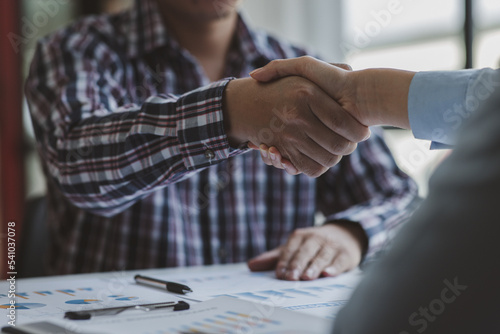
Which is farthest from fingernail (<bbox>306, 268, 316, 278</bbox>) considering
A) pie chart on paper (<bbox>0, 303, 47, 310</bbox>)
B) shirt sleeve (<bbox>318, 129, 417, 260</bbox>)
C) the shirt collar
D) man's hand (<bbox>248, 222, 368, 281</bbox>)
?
the shirt collar

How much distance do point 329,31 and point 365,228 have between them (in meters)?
1.10

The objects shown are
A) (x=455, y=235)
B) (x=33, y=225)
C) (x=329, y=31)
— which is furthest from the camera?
(x=329, y=31)

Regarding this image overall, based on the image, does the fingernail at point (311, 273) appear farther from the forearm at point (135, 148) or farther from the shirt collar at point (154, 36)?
the shirt collar at point (154, 36)

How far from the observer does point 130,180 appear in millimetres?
879

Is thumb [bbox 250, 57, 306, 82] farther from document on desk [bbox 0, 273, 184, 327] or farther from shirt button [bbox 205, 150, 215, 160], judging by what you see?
document on desk [bbox 0, 273, 184, 327]

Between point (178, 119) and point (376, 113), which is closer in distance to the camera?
point (376, 113)

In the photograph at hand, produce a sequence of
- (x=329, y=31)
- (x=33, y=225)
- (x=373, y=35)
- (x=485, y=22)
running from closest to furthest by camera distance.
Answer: (x=33, y=225)
(x=485, y=22)
(x=373, y=35)
(x=329, y=31)

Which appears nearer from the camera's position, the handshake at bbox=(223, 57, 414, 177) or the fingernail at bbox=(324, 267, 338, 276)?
the handshake at bbox=(223, 57, 414, 177)

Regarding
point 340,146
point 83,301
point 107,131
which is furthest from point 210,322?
point 107,131

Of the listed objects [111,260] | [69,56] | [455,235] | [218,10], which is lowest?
[111,260]

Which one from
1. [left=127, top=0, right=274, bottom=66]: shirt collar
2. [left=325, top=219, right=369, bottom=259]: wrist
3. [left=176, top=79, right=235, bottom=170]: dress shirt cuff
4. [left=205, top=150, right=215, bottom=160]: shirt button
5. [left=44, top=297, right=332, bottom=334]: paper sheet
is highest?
[left=127, top=0, right=274, bottom=66]: shirt collar

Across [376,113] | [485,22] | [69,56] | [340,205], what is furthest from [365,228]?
[485,22]

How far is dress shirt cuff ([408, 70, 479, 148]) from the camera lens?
2.01 feet

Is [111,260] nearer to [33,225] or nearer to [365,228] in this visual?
[33,225]
